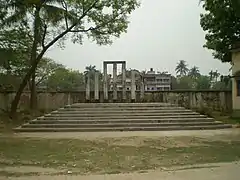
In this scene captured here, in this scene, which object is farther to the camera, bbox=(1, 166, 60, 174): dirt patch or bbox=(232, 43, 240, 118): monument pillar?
bbox=(232, 43, 240, 118): monument pillar

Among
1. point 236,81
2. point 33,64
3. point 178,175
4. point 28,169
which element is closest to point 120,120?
point 33,64

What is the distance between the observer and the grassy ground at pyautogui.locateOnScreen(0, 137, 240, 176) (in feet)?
29.9

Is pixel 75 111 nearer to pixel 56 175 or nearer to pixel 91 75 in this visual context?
pixel 91 75

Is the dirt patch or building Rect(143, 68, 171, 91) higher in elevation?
building Rect(143, 68, 171, 91)

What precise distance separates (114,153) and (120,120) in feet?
27.4

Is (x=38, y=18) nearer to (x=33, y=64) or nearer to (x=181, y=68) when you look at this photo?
(x=33, y=64)

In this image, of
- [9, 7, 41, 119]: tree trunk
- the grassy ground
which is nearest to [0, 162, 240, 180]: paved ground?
the grassy ground

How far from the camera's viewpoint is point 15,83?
89.7ft

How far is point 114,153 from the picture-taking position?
10898 mm

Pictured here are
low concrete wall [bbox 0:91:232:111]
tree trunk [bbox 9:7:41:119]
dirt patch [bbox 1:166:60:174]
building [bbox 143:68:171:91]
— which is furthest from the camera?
building [bbox 143:68:171:91]

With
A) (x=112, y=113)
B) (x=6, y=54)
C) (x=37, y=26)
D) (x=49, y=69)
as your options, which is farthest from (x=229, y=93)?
(x=49, y=69)

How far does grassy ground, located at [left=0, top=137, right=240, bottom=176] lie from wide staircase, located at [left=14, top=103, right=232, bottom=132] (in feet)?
12.8

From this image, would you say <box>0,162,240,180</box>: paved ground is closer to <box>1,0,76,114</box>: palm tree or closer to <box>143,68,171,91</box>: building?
<box>1,0,76,114</box>: palm tree

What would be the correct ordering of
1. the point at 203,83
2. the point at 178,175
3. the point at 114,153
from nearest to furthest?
the point at 178,175
the point at 114,153
the point at 203,83
